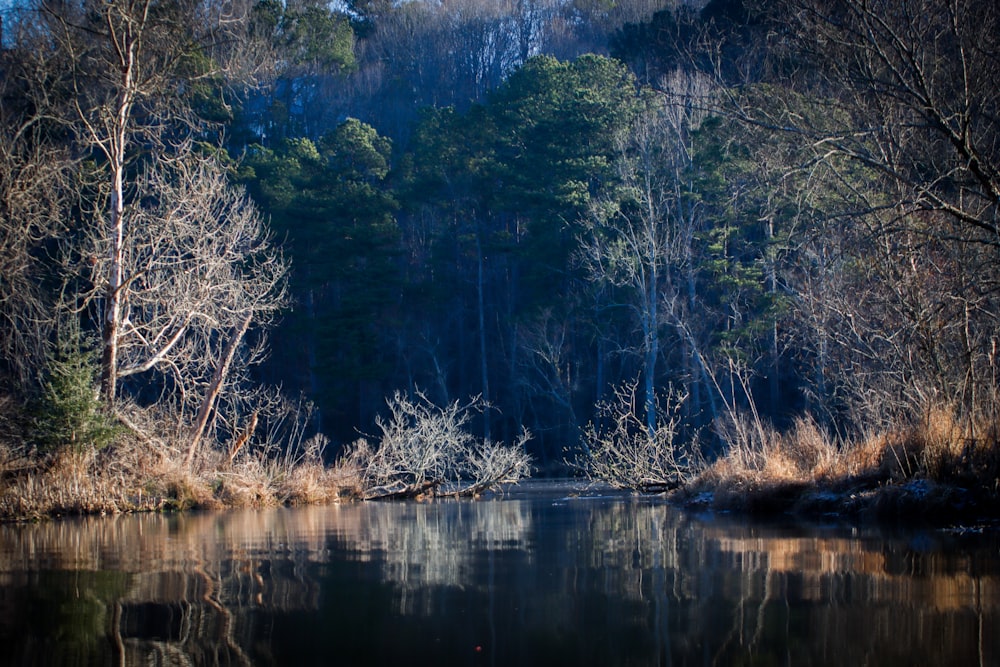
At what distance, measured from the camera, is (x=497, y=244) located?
4500 centimetres

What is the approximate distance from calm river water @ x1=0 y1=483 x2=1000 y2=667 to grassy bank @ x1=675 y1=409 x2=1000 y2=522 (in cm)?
106

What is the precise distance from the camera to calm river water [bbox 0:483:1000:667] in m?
5.10

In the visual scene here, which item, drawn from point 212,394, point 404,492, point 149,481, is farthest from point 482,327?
point 149,481

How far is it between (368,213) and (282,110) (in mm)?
9097

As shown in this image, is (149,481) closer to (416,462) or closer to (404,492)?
(404,492)

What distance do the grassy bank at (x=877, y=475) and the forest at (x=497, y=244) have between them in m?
0.07

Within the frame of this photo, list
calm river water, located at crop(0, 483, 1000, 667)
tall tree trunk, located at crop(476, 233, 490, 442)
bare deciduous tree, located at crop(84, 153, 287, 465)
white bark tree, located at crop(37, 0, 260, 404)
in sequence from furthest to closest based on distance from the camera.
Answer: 1. tall tree trunk, located at crop(476, 233, 490, 442)
2. bare deciduous tree, located at crop(84, 153, 287, 465)
3. white bark tree, located at crop(37, 0, 260, 404)
4. calm river water, located at crop(0, 483, 1000, 667)

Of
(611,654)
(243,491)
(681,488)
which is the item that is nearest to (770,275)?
(681,488)

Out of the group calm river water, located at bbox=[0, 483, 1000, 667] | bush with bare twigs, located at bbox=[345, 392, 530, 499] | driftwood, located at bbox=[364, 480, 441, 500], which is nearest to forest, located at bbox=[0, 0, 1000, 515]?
bush with bare twigs, located at bbox=[345, 392, 530, 499]

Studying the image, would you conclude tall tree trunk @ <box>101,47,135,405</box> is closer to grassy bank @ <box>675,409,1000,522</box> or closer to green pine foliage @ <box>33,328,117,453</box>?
green pine foliage @ <box>33,328,117,453</box>

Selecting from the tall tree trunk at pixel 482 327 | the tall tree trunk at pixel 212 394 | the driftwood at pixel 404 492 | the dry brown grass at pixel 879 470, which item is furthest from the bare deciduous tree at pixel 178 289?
the tall tree trunk at pixel 482 327

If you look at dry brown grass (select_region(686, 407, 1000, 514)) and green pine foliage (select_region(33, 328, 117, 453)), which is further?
green pine foliage (select_region(33, 328, 117, 453))

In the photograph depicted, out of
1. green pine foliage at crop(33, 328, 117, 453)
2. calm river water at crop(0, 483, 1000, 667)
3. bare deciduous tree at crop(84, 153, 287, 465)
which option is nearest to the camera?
calm river water at crop(0, 483, 1000, 667)

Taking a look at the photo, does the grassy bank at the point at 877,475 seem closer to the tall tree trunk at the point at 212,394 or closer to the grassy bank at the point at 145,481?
the grassy bank at the point at 145,481
